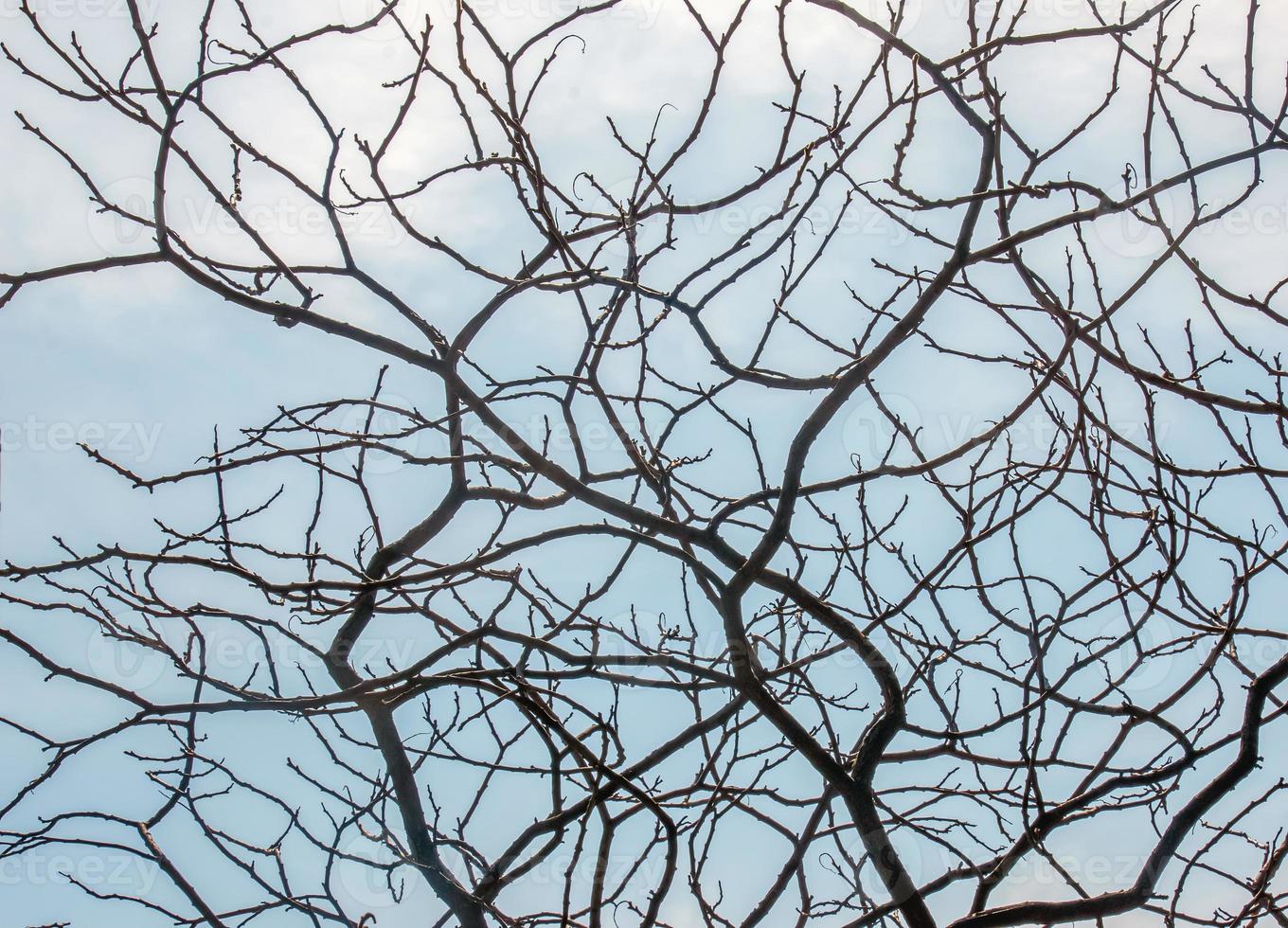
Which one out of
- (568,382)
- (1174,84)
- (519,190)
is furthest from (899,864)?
(1174,84)

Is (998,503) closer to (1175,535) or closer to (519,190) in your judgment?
(1175,535)

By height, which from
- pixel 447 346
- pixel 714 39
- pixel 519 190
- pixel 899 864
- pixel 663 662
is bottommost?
pixel 899 864

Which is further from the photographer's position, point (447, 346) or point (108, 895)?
point (108, 895)

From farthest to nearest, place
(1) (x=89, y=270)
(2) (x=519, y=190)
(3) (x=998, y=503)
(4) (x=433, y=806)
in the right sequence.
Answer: (4) (x=433, y=806) < (3) (x=998, y=503) < (2) (x=519, y=190) < (1) (x=89, y=270)

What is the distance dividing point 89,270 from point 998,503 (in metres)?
2.43

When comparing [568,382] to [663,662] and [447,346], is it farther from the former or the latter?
[663,662]

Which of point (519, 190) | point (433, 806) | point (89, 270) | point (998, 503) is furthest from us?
point (433, 806)

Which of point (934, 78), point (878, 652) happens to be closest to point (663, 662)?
point (878, 652)

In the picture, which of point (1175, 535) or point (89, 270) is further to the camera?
point (1175, 535)

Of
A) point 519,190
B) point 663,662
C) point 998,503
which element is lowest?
point 663,662

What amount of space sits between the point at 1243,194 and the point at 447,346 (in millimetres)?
2139

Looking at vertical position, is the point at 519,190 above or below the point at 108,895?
→ above

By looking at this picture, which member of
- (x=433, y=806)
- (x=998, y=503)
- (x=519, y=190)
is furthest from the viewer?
(x=433, y=806)

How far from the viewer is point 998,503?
2992 mm
